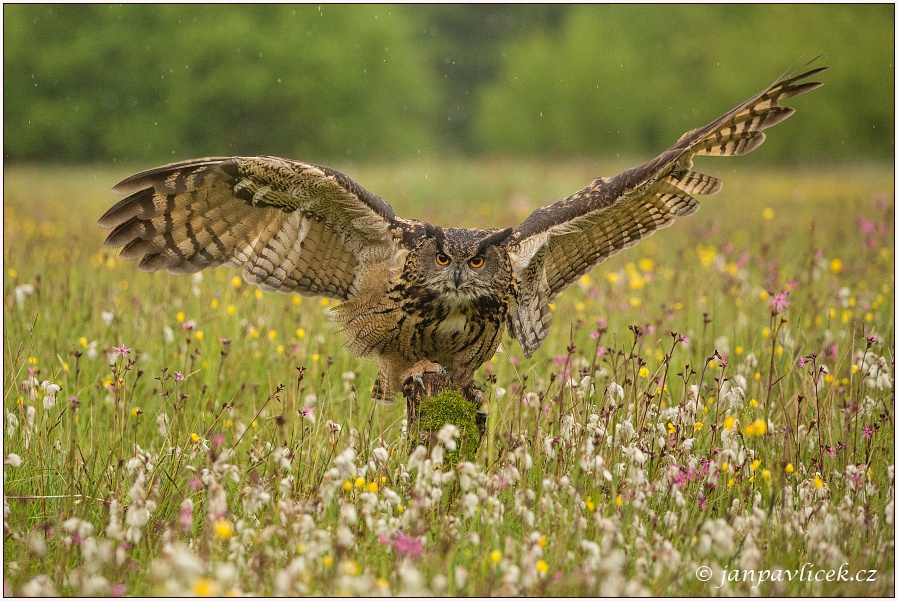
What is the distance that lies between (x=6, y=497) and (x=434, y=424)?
181 centimetres

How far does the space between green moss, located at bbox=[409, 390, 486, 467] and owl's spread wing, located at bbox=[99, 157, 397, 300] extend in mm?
1001

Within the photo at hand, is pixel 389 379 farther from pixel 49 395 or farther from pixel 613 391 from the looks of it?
pixel 49 395

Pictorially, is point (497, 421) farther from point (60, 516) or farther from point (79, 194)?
point (79, 194)

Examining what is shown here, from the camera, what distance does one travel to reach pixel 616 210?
5.50m

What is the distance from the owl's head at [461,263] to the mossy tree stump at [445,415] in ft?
1.47

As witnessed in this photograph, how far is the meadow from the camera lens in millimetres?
3215

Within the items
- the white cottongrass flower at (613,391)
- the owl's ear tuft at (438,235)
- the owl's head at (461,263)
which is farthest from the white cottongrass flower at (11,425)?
the white cottongrass flower at (613,391)

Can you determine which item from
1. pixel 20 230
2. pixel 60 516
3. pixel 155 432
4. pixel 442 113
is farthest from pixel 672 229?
pixel 442 113

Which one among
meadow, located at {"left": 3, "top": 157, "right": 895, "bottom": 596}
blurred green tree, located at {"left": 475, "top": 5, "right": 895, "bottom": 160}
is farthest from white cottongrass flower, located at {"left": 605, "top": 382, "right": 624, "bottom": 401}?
blurred green tree, located at {"left": 475, "top": 5, "right": 895, "bottom": 160}

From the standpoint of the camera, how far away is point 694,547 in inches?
144

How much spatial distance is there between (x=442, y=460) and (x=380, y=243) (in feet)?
5.25

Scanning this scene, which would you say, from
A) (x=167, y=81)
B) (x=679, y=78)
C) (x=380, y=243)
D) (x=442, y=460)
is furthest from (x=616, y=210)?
→ (x=679, y=78)

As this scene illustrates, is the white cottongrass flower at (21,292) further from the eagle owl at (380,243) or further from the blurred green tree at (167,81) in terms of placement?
the blurred green tree at (167,81)

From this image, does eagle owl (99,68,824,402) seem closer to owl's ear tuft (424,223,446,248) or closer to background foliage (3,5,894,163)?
owl's ear tuft (424,223,446,248)
